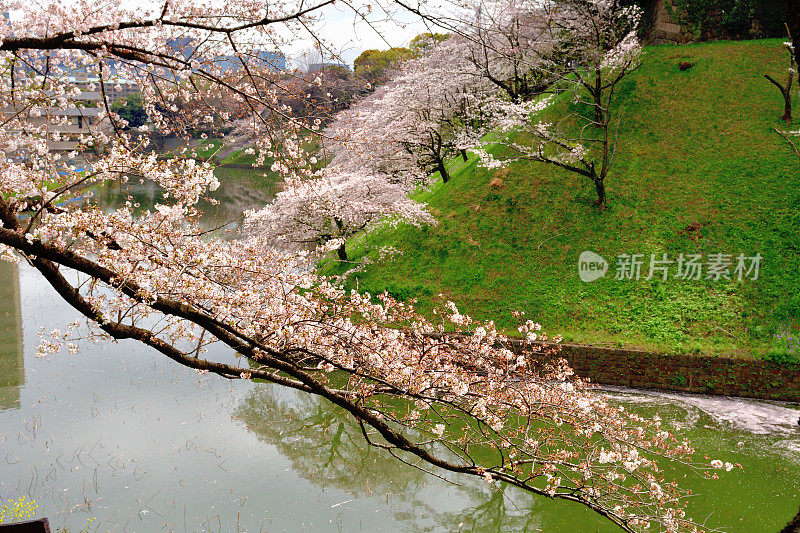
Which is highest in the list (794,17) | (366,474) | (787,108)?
(787,108)

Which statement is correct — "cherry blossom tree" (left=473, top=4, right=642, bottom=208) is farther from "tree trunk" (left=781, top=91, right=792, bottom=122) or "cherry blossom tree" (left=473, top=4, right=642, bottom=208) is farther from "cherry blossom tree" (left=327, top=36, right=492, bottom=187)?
"tree trunk" (left=781, top=91, right=792, bottom=122)

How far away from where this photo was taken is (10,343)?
42.2ft

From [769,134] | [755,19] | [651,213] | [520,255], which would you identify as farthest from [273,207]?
[755,19]

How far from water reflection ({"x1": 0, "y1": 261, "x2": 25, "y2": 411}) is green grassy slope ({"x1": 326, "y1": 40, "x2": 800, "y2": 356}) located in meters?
7.89

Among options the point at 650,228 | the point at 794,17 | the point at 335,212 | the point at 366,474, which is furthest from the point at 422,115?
the point at 794,17

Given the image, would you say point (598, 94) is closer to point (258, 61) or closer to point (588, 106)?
point (588, 106)

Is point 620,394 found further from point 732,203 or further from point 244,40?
point 244,40

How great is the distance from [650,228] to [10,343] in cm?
1631

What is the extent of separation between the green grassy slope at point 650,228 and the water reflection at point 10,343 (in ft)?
25.9

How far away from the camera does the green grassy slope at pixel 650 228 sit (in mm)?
11500

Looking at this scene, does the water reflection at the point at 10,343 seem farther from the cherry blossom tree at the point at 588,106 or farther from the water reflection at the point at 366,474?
the cherry blossom tree at the point at 588,106

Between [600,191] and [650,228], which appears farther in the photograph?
[600,191]

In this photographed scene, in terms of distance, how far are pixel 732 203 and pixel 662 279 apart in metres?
3.15

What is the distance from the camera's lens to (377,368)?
4.09 metres
